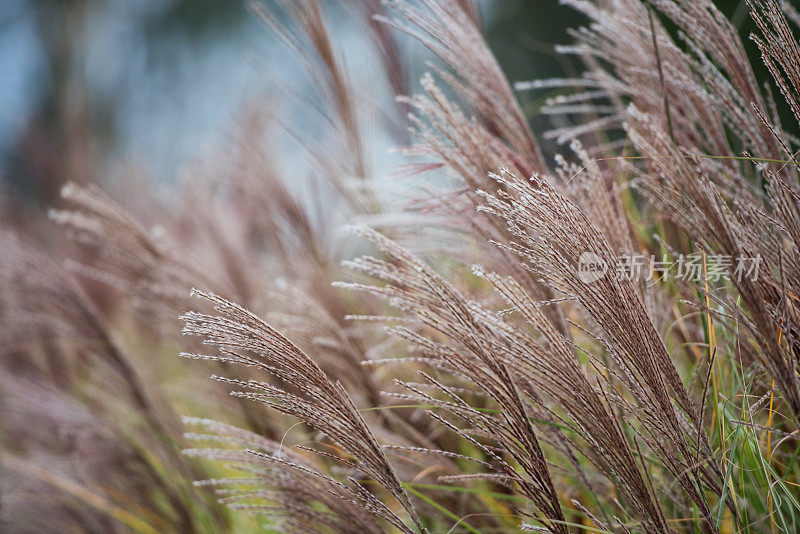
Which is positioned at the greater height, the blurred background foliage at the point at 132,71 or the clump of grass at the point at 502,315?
the blurred background foliage at the point at 132,71

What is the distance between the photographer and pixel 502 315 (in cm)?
84

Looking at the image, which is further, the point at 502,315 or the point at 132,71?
the point at 132,71

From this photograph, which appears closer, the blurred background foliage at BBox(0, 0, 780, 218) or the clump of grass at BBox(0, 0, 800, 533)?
the clump of grass at BBox(0, 0, 800, 533)

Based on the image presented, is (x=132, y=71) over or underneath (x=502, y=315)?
over

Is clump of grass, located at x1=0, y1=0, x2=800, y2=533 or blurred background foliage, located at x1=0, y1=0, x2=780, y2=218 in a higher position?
blurred background foliage, located at x1=0, y1=0, x2=780, y2=218

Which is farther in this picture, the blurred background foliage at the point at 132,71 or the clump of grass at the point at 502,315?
the blurred background foliage at the point at 132,71

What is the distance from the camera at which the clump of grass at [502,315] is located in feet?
2.59

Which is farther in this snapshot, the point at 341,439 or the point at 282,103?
the point at 282,103

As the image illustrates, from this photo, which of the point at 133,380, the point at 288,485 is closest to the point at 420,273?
the point at 288,485

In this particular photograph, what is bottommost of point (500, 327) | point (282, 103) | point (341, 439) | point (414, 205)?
point (341, 439)

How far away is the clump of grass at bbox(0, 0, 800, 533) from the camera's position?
79cm

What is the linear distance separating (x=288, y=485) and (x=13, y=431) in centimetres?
193

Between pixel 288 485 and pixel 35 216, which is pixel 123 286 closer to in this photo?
pixel 288 485

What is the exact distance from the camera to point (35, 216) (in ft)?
15.1
